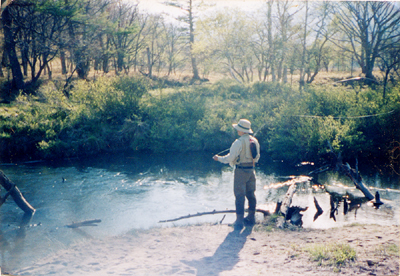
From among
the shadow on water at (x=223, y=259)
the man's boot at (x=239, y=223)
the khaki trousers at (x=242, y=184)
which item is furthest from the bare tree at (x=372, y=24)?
the shadow on water at (x=223, y=259)

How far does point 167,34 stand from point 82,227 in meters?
31.5

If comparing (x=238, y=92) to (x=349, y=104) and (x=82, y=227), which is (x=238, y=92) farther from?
(x=82, y=227)

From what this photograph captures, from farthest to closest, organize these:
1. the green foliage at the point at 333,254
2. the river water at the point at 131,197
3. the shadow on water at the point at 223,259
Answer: the river water at the point at 131,197 → the shadow on water at the point at 223,259 → the green foliage at the point at 333,254

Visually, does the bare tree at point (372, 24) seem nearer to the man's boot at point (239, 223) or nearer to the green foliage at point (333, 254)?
the man's boot at point (239, 223)

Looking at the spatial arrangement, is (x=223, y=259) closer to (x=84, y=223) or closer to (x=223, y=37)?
(x=84, y=223)

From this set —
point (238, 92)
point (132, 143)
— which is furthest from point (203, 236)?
point (238, 92)

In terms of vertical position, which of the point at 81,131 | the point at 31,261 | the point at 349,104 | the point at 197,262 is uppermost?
the point at 349,104

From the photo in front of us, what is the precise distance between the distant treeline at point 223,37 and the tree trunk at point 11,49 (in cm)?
6

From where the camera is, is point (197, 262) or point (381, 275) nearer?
point (381, 275)

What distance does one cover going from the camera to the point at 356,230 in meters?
6.28

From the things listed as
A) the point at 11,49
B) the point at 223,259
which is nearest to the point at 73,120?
the point at 11,49

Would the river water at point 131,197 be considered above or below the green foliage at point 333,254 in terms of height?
below

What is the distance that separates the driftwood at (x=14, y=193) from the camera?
7384 millimetres

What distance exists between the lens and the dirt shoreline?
471 cm
